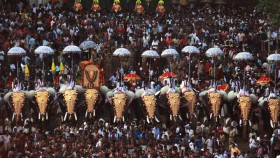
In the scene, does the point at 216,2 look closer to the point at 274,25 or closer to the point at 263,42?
the point at 263,42

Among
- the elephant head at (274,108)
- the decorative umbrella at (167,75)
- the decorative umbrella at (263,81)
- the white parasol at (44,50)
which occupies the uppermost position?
the white parasol at (44,50)

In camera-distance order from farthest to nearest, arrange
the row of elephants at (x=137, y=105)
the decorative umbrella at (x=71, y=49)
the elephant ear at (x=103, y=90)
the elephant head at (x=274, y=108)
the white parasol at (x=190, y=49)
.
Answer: the white parasol at (x=190, y=49) < the decorative umbrella at (x=71, y=49) < the elephant ear at (x=103, y=90) < the row of elephants at (x=137, y=105) < the elephant head at (x=274, y=108)

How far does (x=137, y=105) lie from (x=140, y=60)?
801cm

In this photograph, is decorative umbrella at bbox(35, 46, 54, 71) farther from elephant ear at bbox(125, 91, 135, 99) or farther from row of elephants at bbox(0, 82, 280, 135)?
elephant ear at bbox(125, 91, 135, 99)

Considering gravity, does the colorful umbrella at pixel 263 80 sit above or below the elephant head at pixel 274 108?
above

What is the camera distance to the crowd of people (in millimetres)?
42875

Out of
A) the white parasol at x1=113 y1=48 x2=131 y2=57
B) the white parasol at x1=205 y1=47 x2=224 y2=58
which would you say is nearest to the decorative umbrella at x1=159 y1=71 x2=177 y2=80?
the white parasol at x1=113 y1=48 x2=131 y2=57

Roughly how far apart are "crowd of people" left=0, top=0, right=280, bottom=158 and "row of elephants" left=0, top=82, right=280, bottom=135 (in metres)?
0.62

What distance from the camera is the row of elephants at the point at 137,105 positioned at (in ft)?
155

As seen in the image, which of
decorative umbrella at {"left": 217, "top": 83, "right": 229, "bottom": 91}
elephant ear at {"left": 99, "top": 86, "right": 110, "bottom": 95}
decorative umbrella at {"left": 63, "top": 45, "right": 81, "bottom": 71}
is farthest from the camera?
decorative umbrella at {"left": 63, "top": 45, "right": 81, "bottom": 71}

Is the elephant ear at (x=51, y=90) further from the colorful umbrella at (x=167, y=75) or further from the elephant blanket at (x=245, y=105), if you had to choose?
the elephant blanket at (x=245, y=105)

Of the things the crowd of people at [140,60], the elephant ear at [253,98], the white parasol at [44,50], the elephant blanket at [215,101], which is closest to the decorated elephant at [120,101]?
the crowd of people at [140,60]

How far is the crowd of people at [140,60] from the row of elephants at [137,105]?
0.62 meters

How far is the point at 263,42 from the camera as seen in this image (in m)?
60.2
